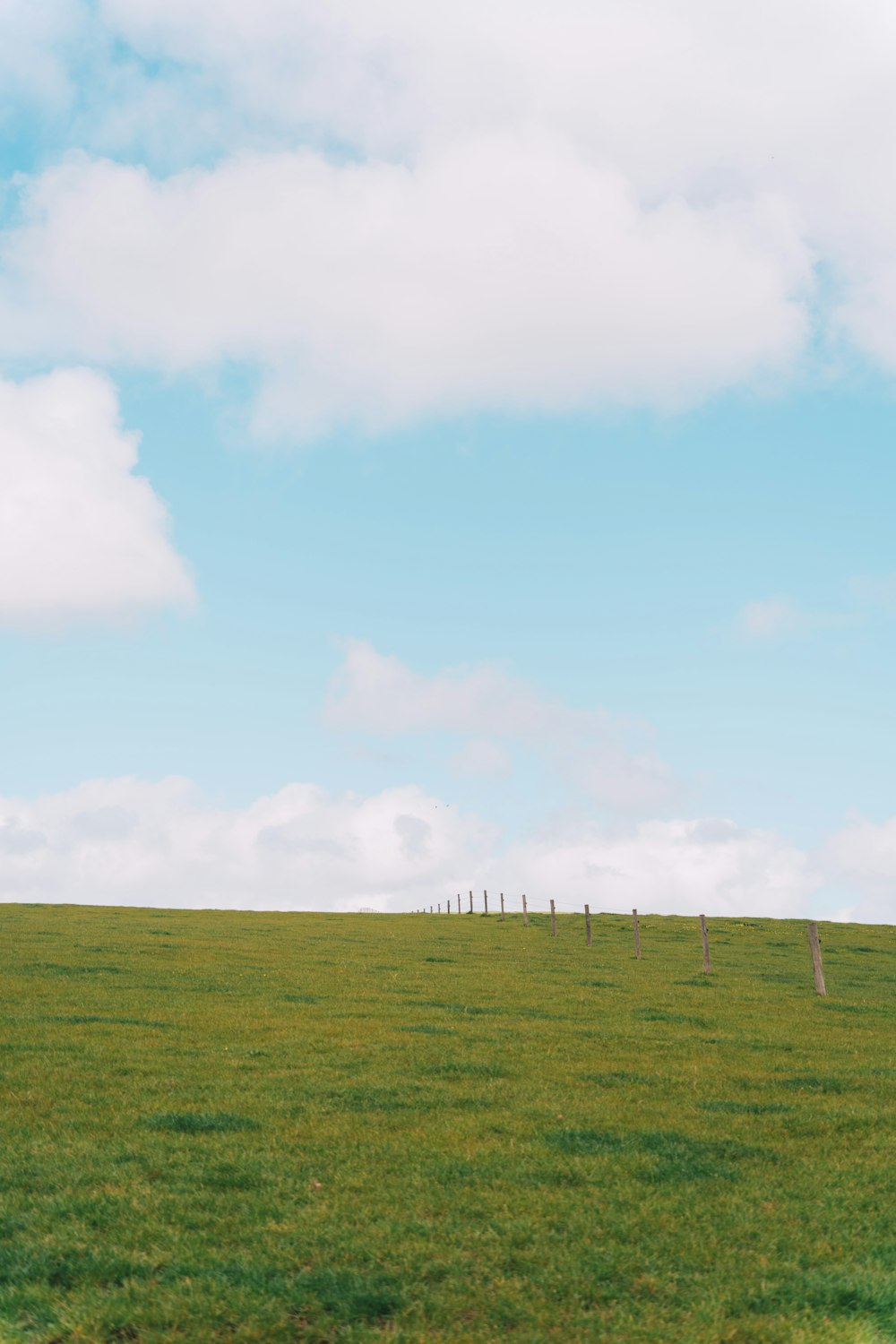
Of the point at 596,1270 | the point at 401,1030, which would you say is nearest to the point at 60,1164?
the point at 596,1270

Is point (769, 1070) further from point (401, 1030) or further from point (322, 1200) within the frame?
point (322, 1200)

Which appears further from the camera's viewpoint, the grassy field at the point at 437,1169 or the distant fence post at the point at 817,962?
the distant fence post at the point at 817,962

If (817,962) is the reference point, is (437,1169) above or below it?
below

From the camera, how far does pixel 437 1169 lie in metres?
12.3

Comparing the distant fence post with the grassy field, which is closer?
the grassy field

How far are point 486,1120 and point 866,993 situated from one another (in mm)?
24471

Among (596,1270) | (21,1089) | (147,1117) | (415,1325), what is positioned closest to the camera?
(415,1325)

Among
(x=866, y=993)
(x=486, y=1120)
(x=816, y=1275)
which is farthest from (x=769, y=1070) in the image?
(x=866, y=993)

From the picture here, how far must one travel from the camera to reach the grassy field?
876cm

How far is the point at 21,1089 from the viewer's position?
1652 cm

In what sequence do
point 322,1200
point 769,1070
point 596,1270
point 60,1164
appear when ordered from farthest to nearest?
point 769,1070, point 60,1164, point 322,1200, point 596,1270

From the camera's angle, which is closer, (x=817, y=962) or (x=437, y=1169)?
(x=437, y=1169)

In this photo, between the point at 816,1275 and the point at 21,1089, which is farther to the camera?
the point at 21,1089

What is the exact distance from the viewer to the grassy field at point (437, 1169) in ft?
28.7
